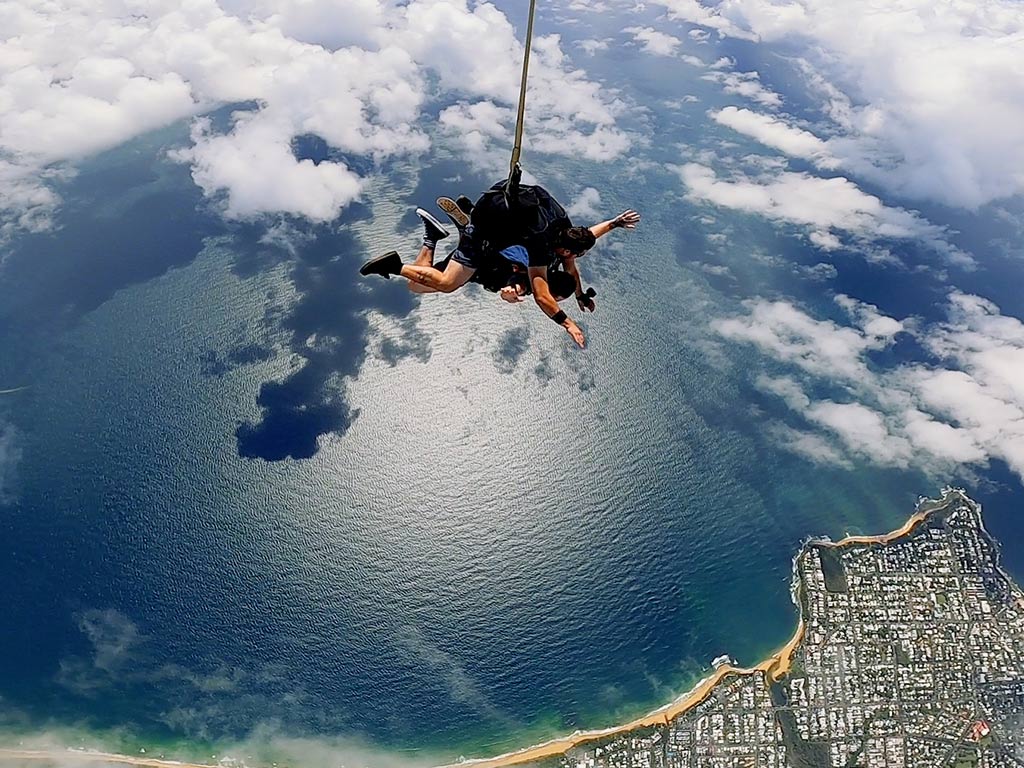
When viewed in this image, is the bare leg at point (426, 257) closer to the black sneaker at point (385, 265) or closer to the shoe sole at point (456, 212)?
the shoe sole at point (456, 212)

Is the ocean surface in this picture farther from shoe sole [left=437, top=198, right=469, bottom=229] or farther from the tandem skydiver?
shoe sole [left=437, top=198, right=469, bottom=229]

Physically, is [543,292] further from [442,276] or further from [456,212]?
[456,212]

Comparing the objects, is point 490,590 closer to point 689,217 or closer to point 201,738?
point 201,738

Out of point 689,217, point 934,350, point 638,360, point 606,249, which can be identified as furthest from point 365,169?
point 934,350

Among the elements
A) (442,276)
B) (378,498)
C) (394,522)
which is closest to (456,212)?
(442,276)

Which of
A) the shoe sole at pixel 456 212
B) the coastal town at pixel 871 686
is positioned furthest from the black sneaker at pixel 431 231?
the coastal town at pixel 871 686

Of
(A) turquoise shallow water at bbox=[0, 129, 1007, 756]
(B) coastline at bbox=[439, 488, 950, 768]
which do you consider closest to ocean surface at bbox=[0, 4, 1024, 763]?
(A) turquoise shallow water at bbox=[0, 129, 1007, 756]
